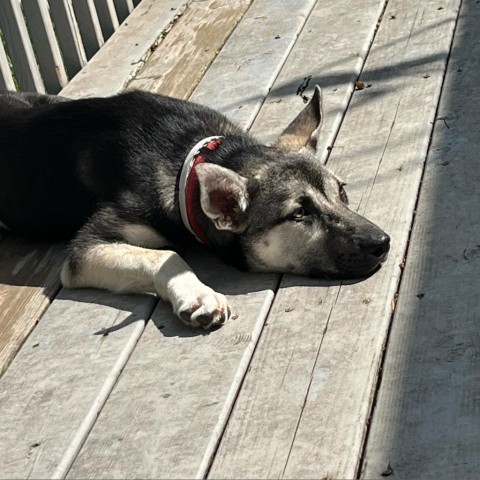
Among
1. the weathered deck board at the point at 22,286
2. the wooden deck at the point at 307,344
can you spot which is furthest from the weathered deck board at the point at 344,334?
the weathered deck board at the point at 22,286

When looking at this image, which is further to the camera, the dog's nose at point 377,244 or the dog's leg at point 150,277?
the dog's nose at point 377,244

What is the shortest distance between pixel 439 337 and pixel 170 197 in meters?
1.54

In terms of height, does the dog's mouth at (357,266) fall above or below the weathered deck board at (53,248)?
above

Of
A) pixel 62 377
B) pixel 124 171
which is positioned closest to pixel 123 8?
pixel 124 171

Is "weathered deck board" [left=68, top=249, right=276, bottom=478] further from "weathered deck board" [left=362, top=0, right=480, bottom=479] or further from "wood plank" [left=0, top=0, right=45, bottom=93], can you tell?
"wood plank" [left=0, top=0, right=45, bottom=93]

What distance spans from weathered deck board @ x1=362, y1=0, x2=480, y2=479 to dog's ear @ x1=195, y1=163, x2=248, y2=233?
0.76 m

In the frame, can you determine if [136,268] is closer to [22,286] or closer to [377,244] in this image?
[22,286]

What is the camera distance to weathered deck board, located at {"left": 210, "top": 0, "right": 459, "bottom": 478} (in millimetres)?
3406

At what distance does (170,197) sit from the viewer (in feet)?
15.9

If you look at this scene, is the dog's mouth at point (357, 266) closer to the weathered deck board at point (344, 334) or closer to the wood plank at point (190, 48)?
the weathered deck board at point (344, 334)

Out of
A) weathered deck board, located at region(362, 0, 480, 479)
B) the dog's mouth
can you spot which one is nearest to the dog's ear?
the dog's mouth

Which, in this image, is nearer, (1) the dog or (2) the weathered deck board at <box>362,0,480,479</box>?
(2) the weathered deck board at <box>362,0,480,479</box>

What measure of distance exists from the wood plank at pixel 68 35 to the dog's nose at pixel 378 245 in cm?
346

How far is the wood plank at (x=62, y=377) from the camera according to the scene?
364 centimetres
